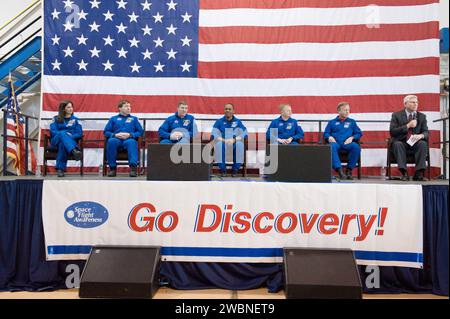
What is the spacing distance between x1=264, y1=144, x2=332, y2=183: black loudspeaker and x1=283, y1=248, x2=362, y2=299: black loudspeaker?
2.11 feet

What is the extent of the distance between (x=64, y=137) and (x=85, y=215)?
1660mm

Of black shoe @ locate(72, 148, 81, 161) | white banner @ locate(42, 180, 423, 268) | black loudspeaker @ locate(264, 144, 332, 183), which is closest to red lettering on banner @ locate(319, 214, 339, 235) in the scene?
white banner @ locate(42, 180, 423, 268)

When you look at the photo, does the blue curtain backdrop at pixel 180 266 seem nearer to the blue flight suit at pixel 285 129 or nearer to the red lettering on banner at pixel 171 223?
the red lettering on banner at pixel 171 223

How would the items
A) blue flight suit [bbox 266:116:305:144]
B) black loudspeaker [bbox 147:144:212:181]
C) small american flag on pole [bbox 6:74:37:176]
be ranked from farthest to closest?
small american flag on pole [bbox 6:74:37:176] → blue flight suit [bbox 266:116:305:144] → black loudspeaker [bbox 147:144:212:181]

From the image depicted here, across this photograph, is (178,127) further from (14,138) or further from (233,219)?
(14,138)

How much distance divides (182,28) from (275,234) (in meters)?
3.84

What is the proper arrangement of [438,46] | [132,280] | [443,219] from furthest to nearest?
[438,46] < [443,219] < [132,280]

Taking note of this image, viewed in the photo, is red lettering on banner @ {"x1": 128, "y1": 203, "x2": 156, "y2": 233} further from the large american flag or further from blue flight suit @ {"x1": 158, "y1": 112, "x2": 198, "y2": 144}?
the large american flag

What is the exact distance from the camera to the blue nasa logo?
2775mm

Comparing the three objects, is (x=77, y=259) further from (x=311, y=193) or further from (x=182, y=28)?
(x=182, y=28)

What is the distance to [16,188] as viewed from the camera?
2.85 metres

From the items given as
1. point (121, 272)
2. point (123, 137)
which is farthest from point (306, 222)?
point (123, 137)

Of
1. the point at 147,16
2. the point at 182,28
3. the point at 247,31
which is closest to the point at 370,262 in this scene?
the point at 247,31

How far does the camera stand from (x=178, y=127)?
4539 millimetres
